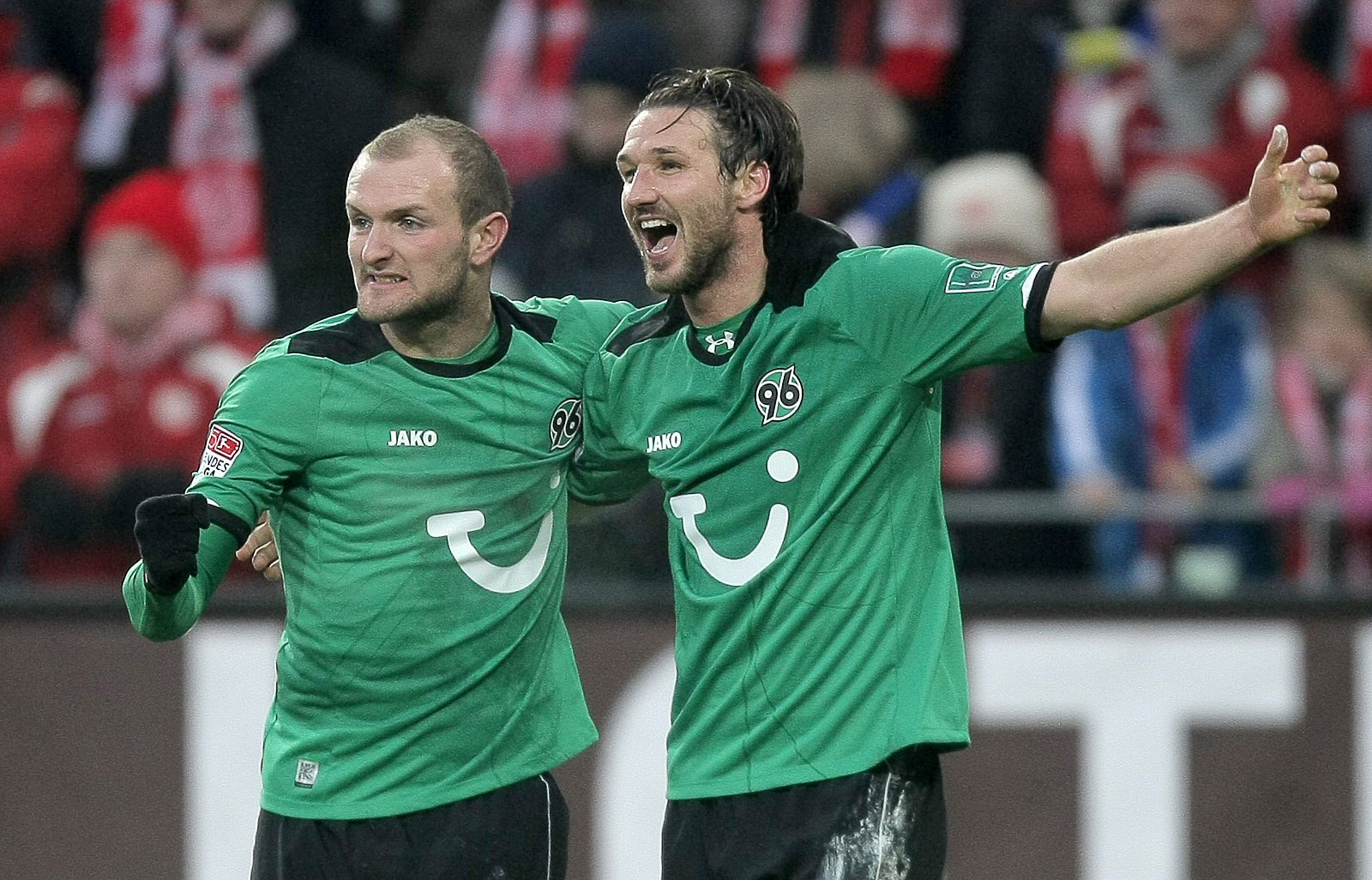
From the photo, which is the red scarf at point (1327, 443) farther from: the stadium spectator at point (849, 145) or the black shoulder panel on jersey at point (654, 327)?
the black shoulder panel on jersey at point (654, 327)

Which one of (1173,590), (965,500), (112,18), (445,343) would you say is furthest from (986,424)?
(112,18)

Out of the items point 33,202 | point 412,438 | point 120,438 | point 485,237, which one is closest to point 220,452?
point 412,438

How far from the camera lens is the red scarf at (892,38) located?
25.9 ft

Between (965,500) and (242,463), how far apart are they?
312 centimetres

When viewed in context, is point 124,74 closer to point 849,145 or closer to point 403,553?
point 849,145

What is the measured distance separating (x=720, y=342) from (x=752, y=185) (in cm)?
30

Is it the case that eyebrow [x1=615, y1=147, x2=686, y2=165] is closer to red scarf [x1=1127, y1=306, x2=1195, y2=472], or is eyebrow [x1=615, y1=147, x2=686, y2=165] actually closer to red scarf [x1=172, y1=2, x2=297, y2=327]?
red scarf [x1=1127, y1=306, x2=1195, y2=472]

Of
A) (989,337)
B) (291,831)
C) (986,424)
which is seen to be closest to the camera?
(989,337)

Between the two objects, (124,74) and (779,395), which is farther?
(124,74)

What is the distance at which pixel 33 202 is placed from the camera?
311 inches

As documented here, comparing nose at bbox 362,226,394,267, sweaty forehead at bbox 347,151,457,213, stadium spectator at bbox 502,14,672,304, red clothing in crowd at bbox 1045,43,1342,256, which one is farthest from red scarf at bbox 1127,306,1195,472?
nose at bbox 362,226,394,267

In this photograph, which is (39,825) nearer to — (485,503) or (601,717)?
(601,717)

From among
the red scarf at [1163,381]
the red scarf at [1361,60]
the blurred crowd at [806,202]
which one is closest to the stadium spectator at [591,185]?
the blurred crowd at [806,202]

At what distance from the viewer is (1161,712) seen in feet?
20.8
